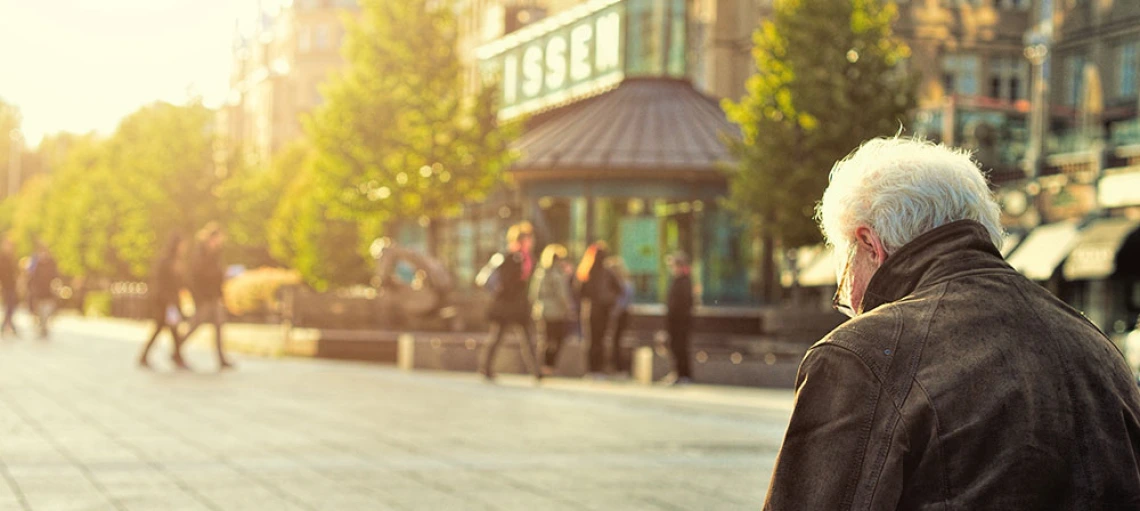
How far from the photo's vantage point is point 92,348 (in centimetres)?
2684

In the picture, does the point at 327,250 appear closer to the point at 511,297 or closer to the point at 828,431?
the point at 511,297

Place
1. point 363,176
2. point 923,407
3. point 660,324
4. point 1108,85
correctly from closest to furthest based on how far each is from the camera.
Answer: point 923,407 < point 363,176 < point 660,324 < point 1108,85

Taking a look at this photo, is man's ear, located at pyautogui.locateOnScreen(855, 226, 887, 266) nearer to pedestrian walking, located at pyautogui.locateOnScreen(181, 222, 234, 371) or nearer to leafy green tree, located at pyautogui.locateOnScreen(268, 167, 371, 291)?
pedestrian walking, located at pyautogui.locateOnScreen(181, 222, 234, 371)

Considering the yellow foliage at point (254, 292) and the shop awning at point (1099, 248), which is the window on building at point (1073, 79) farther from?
the yellow foliage at point (254, 292)

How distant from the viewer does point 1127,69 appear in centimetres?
5256

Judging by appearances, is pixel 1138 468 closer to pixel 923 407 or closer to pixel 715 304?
pixel 923 407

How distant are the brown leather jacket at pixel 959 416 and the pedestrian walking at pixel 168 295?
18.8 metres

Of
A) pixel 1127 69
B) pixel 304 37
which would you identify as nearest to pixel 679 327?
pixel 1127 69

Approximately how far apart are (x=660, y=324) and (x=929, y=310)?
33247 millimetres

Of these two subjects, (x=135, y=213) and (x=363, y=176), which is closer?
(x=363, y=176)

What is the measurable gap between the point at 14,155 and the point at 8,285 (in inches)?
4216

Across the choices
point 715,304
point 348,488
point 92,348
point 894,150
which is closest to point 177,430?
point 348,488

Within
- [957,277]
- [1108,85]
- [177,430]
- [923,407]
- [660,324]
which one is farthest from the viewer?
[1108,85]

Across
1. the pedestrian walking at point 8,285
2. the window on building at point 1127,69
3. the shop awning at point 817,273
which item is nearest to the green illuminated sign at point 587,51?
the shop awning at point 817,273
